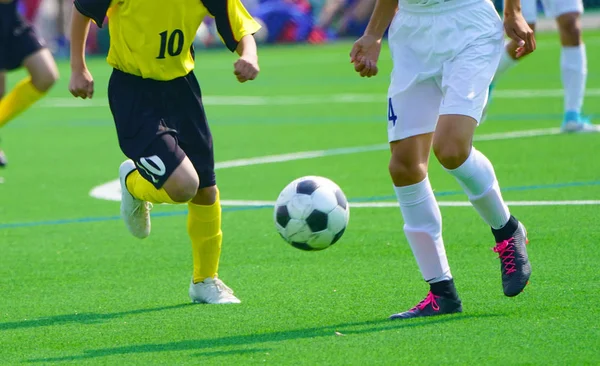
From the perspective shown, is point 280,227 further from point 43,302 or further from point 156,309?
point 43,302

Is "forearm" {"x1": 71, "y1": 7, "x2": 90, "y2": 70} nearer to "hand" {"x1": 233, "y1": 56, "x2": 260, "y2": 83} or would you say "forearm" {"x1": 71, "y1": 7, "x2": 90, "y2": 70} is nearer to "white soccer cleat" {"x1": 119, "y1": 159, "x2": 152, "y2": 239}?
"white soccer cleat" {"x1": 119, "y1": 159, "x2": 152, "y2": 239}

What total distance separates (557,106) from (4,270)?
30.0 feet

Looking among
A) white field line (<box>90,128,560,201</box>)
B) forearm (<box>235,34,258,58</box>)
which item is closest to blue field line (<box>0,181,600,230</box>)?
white field line (<box>90,128,560,201</box>)

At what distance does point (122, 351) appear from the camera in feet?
16.2

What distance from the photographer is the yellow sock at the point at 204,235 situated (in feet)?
19.9

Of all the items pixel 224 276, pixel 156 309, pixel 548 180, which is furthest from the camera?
pixel 548 180

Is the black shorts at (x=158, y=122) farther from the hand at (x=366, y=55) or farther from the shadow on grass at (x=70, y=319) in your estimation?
the hand at (x=366, y=55)

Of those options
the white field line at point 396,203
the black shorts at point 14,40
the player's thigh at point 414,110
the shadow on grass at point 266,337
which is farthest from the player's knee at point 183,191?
the black shorts at point 14,40

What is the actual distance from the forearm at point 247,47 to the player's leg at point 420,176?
76 centimetres

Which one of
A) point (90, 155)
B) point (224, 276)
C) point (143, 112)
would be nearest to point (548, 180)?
point (224, 276)

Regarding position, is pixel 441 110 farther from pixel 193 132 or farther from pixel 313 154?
pixel 313 154

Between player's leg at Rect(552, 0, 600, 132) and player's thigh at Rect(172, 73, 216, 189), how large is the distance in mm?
6307

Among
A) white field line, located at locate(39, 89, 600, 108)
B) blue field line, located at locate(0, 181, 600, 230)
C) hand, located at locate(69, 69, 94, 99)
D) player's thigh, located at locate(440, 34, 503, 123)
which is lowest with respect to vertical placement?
white field line, located at locate(39, 89, 600, 108)

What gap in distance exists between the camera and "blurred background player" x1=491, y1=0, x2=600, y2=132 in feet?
37.6
